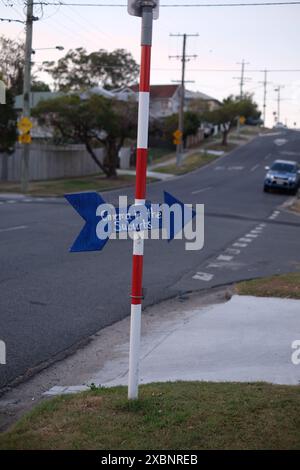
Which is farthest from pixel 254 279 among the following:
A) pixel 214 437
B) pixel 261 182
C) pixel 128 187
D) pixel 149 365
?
pixel 261 182

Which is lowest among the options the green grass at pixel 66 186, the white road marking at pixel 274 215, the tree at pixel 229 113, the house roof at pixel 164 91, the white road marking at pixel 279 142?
the white road marking at pixel 274 215

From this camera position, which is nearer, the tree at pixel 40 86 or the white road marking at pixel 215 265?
the white road marking at pixel 215 265

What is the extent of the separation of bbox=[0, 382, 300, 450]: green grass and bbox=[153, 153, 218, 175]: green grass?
4418 centimetres

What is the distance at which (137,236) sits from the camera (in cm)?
525

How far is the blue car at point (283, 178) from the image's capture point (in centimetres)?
3709

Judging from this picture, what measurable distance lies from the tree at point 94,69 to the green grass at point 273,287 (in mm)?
68158

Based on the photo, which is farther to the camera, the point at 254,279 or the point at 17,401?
the point at 254,279

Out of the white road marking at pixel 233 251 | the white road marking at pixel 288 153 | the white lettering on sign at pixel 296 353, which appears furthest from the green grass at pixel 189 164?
the white lettering on sign at pixel 296 353

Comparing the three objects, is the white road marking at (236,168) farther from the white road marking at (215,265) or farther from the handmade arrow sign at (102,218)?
the handmade arrow sign at (102,218)

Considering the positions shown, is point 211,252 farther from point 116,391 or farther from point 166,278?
point 116,391

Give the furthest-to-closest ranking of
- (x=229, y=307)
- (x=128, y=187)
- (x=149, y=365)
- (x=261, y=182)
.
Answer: (x=261, y=182) → (x=128, y=187) → (x=229, y=307) → (x=149, y=365)

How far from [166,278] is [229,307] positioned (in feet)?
8.80

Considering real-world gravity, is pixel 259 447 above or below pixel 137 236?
below
